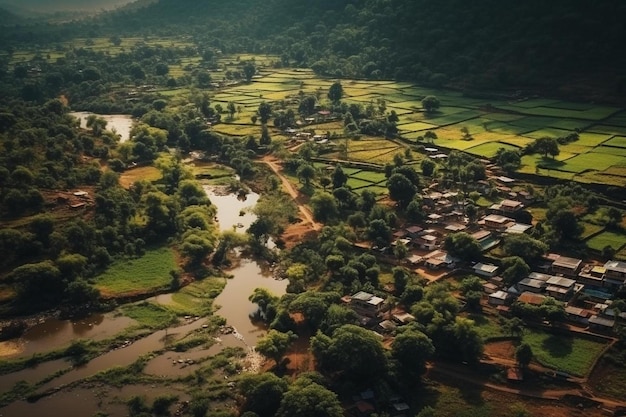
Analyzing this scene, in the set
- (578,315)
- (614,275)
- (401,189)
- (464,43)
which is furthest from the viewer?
(464,43)

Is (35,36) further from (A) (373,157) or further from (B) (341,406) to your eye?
(B) (341,406)

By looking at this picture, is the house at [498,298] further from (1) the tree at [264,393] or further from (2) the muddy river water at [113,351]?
(1) the tree at [264,393]

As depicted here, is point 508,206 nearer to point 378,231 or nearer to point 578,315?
point 378,231

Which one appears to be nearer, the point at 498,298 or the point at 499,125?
the point at 498,298

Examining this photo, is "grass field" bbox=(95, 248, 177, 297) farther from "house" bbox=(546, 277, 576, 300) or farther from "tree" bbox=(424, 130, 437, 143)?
"tree" bbox=(424, 130, 437, 143)

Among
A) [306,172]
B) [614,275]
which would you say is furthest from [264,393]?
[306,172]

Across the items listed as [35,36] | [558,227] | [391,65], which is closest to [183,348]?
[558,227]

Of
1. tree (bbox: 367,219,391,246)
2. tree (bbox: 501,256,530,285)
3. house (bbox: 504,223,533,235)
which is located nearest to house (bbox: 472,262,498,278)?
tree (bbox: 501,256,530,285)

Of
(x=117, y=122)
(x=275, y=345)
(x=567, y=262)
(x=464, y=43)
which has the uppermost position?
(x=464, y=43)
